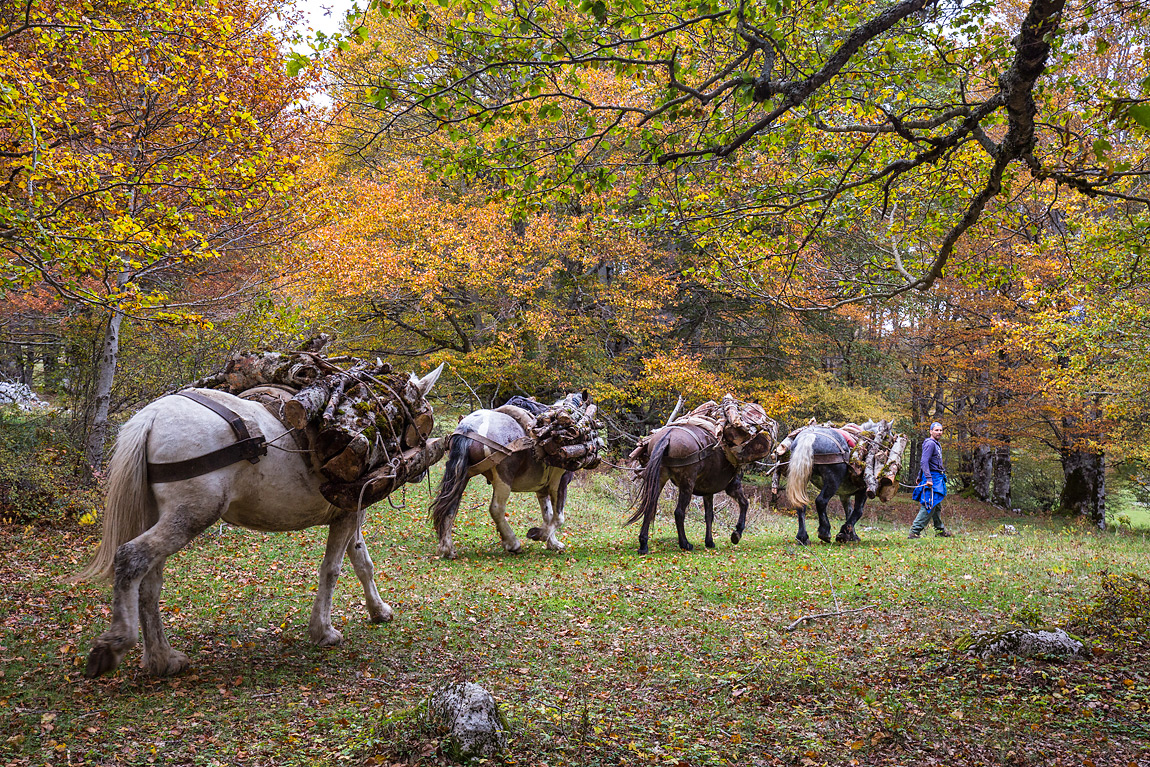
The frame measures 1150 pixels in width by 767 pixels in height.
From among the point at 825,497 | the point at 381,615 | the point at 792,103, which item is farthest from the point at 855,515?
the point at 792,103

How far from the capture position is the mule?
30.5 feet

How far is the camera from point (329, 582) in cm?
562

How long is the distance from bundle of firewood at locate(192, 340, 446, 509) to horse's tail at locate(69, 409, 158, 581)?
2.92ft

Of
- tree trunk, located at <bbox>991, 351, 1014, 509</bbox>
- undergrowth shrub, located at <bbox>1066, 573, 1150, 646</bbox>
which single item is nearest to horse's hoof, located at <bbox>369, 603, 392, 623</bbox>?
undergrowth shrub, located at <bbox>1066, 573, 1150, 646</bbox>

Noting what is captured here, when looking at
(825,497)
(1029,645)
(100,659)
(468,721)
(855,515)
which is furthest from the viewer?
(855,515)

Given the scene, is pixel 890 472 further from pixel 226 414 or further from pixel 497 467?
pixel 226 414

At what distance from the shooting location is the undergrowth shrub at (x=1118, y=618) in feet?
17.3

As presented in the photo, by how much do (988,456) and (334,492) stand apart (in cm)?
2246

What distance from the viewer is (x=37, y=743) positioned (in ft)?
11.3

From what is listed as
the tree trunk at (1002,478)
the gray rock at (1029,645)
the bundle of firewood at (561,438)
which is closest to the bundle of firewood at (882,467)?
the bundle of firewood at (561,438)

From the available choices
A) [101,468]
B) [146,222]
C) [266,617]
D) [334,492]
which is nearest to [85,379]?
[101,468]

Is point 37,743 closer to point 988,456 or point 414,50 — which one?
point 414,50

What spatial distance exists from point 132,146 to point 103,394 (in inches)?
145

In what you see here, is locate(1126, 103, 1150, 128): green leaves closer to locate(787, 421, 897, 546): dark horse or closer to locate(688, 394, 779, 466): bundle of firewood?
locate(688, 394, 779, 466): bundle of firewood
